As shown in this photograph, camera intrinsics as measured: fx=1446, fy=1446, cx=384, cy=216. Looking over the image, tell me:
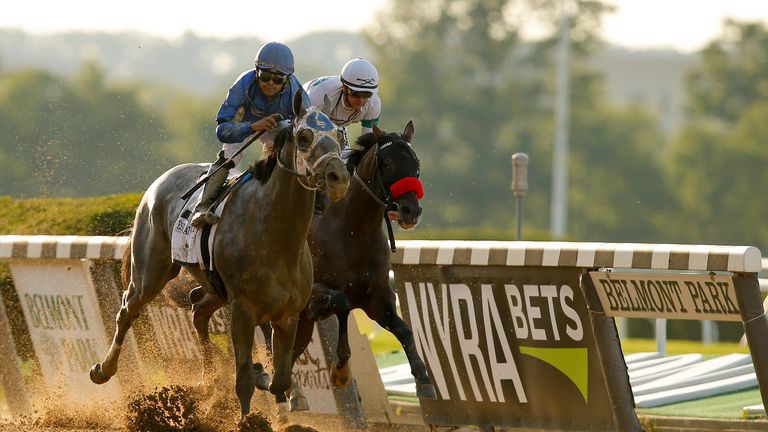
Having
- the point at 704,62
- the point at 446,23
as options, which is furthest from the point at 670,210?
the point at 446,23

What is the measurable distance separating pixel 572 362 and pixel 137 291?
2545mm

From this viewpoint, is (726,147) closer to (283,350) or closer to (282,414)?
(282,414)

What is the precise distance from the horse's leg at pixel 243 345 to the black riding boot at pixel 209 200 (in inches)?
19.8

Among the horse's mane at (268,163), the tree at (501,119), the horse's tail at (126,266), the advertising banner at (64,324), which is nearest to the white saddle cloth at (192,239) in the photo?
the horse's mane at (268,163)

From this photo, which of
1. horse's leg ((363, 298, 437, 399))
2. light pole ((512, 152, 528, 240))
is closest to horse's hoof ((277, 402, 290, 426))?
horse's leg ((363, 298, 437, 399))

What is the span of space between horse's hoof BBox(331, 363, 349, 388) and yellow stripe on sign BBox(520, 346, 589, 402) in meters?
1.04

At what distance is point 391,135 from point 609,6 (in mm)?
45402

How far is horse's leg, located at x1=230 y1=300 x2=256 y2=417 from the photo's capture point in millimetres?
7031

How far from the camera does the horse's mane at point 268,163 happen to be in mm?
6926

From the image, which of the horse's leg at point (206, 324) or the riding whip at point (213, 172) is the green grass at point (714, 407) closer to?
the horse's leg at point (206, 324)

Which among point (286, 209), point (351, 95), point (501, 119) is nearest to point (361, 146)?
point (351, 95)

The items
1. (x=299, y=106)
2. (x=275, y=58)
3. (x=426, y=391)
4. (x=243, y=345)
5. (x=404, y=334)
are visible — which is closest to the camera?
(x=299, y=106)

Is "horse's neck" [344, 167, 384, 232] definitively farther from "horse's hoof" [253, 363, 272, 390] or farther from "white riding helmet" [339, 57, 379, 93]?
"horse's hoof" [253, 363, 272, 390]

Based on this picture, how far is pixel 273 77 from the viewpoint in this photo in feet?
24.0
